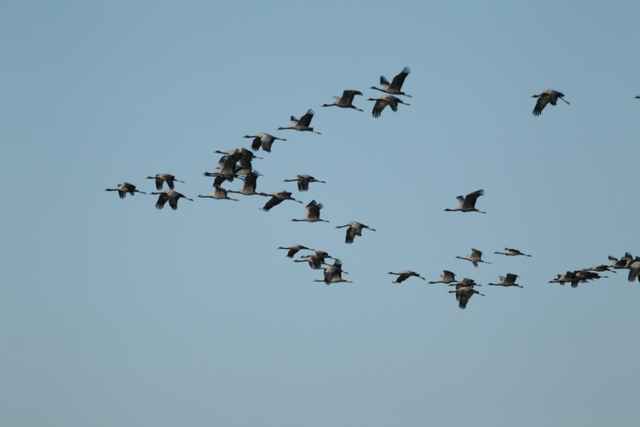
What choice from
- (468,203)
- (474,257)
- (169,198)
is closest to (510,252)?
(474,257)

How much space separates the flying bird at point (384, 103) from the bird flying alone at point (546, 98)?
5109 millimetres

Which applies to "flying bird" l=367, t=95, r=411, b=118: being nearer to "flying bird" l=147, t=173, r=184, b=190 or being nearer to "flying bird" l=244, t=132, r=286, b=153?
"flying bird" l=244, t=132, r=286, b=153

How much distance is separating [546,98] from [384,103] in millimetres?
6169

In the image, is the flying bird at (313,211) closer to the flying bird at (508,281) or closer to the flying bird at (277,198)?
the flying bird at (277,198)

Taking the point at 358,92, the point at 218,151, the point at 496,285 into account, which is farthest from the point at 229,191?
the point at 496,285

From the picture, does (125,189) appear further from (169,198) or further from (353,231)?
(353,231)

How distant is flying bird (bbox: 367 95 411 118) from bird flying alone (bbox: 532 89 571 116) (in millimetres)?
5109

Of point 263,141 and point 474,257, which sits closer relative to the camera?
point 263,141

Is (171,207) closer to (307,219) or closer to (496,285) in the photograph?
(307,219)

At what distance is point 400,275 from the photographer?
50.1 metres

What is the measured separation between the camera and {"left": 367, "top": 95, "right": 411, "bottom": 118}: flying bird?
46844 millimetres

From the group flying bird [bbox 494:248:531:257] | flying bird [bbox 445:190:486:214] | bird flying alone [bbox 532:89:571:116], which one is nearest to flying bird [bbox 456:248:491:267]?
flying bird [bbox 494:248:531:257]

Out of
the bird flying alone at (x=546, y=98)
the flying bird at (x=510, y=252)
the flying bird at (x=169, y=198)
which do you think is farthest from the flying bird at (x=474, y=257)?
the flying bird at (x=169, y=198)

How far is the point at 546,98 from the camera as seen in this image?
46.6 metres
